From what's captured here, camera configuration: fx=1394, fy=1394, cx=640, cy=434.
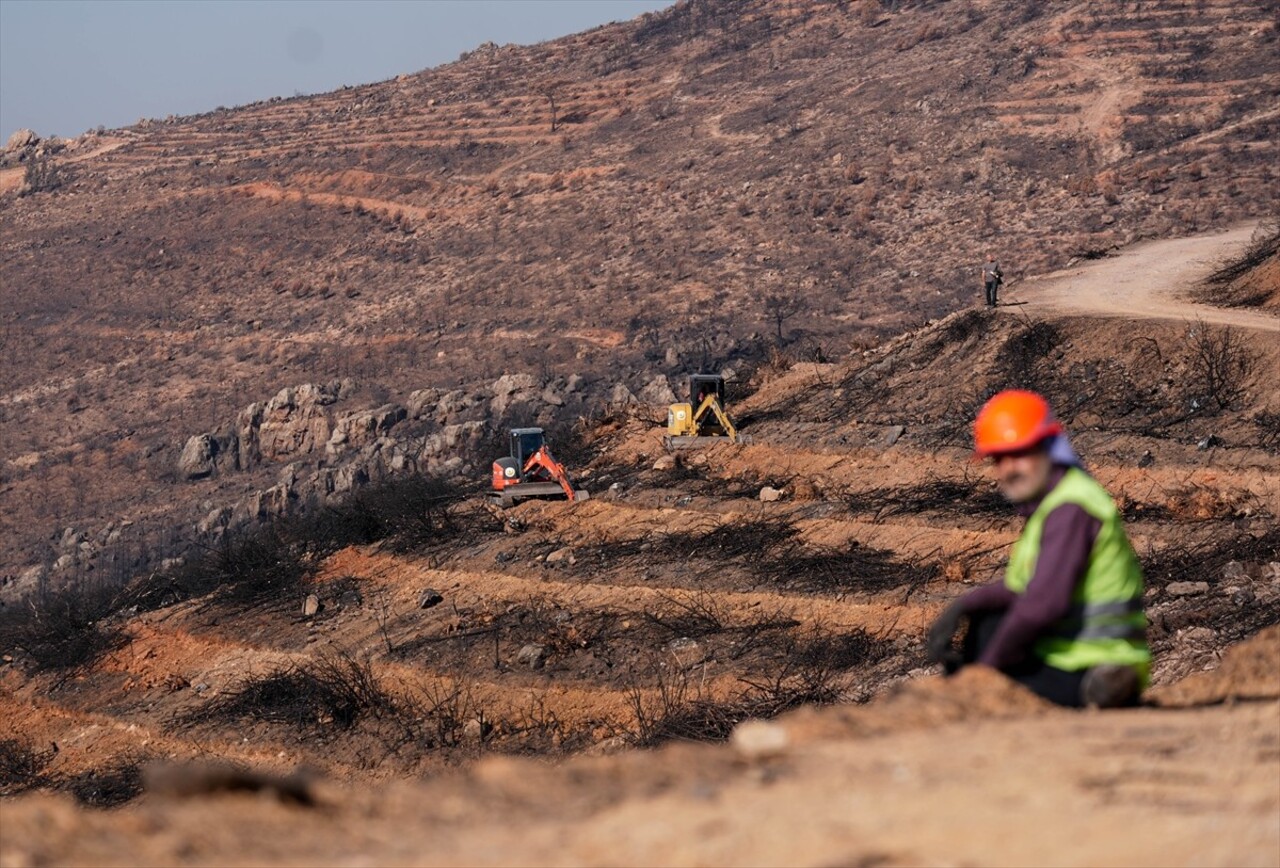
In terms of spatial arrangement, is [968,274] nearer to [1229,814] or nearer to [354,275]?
[354,275]

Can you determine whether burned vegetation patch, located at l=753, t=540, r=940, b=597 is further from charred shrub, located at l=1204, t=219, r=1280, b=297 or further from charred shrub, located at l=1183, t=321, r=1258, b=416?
charred shrub, located at l=1204, t=219, r=1280, b=297

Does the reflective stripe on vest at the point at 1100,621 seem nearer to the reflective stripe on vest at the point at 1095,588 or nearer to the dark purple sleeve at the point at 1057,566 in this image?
the reflective stripe on vest at the point at 1095,588

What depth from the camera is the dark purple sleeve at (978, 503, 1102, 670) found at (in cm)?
421

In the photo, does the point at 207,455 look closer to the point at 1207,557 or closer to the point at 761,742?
the point at 1207,557

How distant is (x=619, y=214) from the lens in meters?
44.5

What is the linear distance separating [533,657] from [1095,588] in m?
10.3

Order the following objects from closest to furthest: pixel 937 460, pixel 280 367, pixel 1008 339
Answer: pixel 937 460 < pixel 1008 339 < pixel 280 367

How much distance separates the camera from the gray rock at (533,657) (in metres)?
14.1

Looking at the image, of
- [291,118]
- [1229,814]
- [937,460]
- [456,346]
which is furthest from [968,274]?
[291,118]

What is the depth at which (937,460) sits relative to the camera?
16.8m

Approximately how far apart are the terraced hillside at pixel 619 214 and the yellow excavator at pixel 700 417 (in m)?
10.6

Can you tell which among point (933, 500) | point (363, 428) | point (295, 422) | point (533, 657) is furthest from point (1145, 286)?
point (295, 422)

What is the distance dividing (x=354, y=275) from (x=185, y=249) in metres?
8.66

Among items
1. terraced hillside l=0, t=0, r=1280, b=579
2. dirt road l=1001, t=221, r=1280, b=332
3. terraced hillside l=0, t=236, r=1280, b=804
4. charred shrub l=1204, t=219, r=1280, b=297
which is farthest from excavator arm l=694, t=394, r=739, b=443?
terraced hillside l=0, t=0, r=1280, b=579
